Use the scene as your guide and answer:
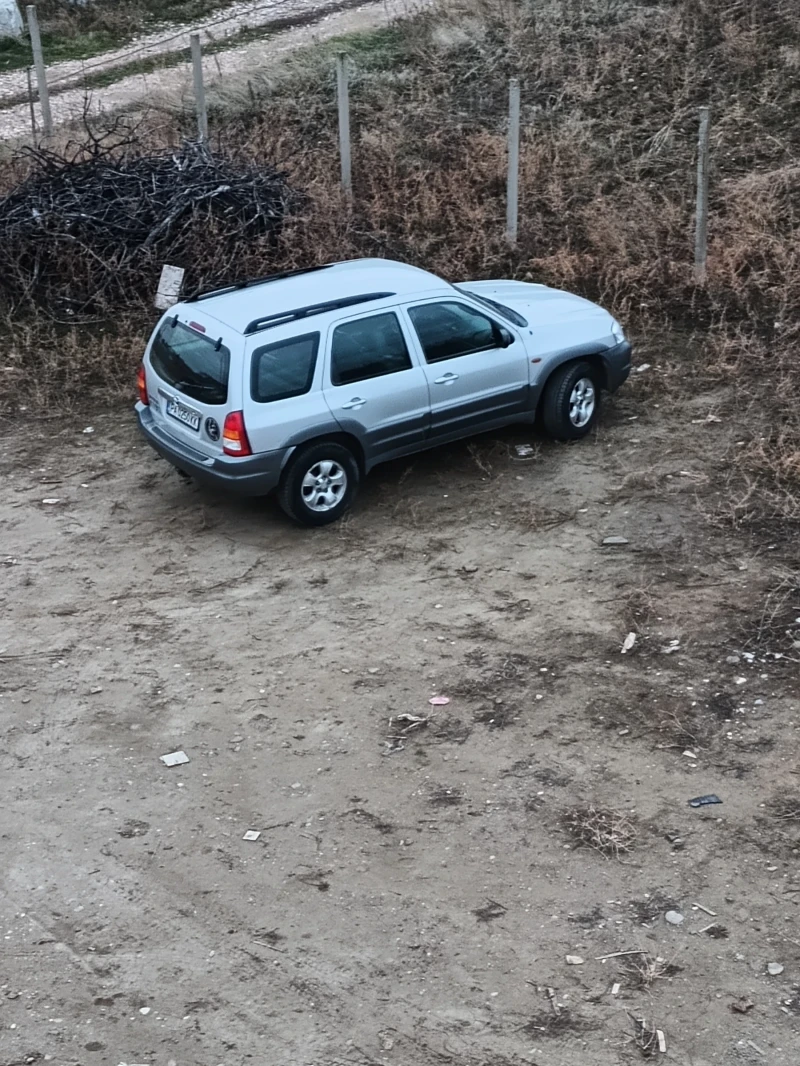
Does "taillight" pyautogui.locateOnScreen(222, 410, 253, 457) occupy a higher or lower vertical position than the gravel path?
lower

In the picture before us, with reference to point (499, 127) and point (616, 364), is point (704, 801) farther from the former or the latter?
point (499, 127)

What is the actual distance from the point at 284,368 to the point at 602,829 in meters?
4.22

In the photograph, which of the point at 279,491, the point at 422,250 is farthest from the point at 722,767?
the point at 422,250

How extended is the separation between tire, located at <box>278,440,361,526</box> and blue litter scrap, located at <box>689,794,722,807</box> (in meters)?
3.89

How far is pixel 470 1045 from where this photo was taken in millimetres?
5055

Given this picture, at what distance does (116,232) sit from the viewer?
42.9ft

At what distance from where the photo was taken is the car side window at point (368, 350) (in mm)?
9055

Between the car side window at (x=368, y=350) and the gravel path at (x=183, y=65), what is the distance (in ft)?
32.7

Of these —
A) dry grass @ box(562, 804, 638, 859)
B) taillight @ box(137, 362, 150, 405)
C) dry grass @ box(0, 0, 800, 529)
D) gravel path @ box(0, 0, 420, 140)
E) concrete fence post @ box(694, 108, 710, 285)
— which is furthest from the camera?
gravel path @ box(0, 0, 420, 140)

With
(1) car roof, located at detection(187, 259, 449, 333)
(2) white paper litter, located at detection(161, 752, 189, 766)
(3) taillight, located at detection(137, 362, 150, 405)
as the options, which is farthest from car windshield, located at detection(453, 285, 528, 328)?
(2) white paper litter, located at detection(161, 752, 189, 766)

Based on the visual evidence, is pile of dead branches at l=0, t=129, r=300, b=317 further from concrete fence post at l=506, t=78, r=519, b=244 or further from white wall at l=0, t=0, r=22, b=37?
white wall at l=0, t=0, r=22, b=37

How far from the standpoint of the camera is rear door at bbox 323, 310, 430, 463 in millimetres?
9047

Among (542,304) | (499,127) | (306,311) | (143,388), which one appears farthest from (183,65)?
(306,311)

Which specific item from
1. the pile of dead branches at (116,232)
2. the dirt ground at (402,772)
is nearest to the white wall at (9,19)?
the pile of dead branches at (116,232)
